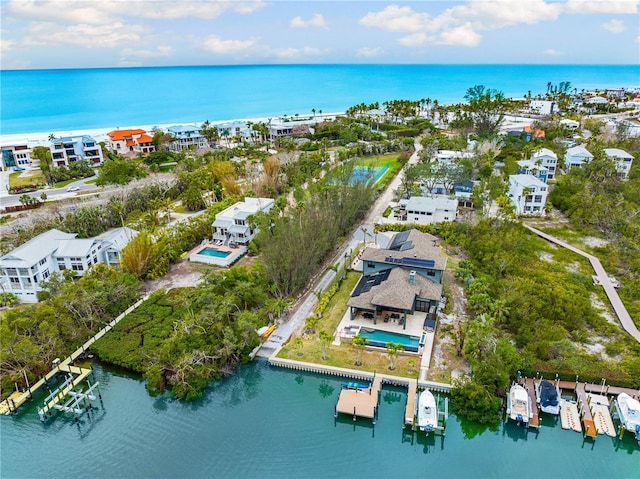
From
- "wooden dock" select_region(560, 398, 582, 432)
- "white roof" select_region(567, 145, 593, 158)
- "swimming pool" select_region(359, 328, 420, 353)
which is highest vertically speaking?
"white roof" select_region(567, 145, 593, 158)

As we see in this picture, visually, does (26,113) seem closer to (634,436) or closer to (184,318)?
(184,318)

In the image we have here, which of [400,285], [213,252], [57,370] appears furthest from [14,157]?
[400,285]

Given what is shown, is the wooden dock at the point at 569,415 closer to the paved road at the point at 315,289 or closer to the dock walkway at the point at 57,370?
the paved road at the point at 315,289

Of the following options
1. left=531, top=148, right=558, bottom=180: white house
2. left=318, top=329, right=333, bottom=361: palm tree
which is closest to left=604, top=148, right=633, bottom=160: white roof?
left=531, top=148, right=558, bottom=180: white house

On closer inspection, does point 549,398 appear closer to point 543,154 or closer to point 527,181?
point 527,181

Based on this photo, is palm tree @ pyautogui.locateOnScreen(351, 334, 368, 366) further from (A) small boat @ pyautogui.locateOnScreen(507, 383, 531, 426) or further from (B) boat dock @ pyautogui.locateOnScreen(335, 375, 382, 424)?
(A) small boat @ pyautogui.locateOnScreen(507, 383, 531, 426)

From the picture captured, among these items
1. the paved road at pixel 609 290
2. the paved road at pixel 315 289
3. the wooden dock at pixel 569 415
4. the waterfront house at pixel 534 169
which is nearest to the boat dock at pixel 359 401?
the paved road at pixel 315 289

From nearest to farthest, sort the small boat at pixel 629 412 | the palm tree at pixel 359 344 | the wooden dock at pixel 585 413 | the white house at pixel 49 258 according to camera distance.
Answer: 1. the small boat at pixel 629 412
2. the wooden dock at pixel 585 413
3. the palm tree at pixel 359 344
4. the white house at pixel 49 258
